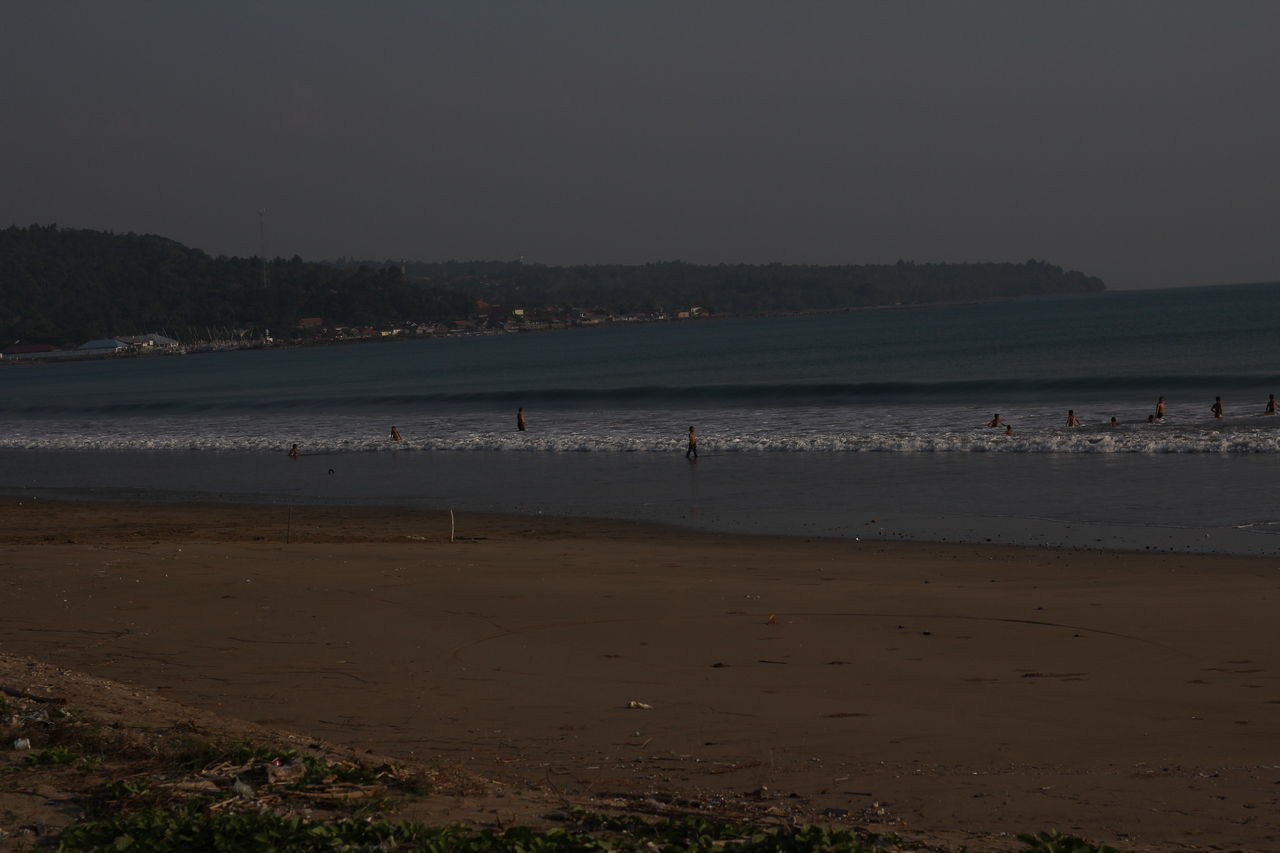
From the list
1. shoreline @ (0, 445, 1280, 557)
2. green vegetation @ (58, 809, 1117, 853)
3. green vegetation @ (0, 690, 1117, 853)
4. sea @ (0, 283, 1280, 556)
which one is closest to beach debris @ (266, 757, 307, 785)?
green vegetation @ (0, 690, 1117, 853)

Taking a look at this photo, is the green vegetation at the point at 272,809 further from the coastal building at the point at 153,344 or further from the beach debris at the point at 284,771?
the coastal building at the point at 153,344

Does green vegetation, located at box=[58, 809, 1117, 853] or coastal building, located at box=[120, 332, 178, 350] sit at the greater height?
coastal building, located at box=[120, 332, 178, 350]

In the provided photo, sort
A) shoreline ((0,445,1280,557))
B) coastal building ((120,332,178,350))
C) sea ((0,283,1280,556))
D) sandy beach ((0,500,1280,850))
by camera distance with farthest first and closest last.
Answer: coastal building ((120,332,178,350))
sea ((0,283,1280,556))
shoreline ((0,445,1280,557))
sandy beach ((0,500,1280,850))

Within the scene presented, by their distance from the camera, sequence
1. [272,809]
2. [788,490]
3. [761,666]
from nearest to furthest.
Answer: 1. [272,809]
2. [761,666]
3. [788,490]

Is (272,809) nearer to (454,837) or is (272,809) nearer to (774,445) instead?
(454,837)

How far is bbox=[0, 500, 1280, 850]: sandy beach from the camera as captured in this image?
249 inches

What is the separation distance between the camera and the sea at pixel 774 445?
19.8 m

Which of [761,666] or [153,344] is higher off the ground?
[153,344]

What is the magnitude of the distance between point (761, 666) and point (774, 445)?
23.1m

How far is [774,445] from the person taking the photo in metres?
32.2

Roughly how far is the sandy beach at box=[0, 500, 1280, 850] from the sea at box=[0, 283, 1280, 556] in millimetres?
4481

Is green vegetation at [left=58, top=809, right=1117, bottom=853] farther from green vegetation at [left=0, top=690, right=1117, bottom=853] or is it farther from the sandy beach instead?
the sandy beach

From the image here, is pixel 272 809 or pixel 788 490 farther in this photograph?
pixel 788 490

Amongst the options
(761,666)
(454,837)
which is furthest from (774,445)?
(454,837)
